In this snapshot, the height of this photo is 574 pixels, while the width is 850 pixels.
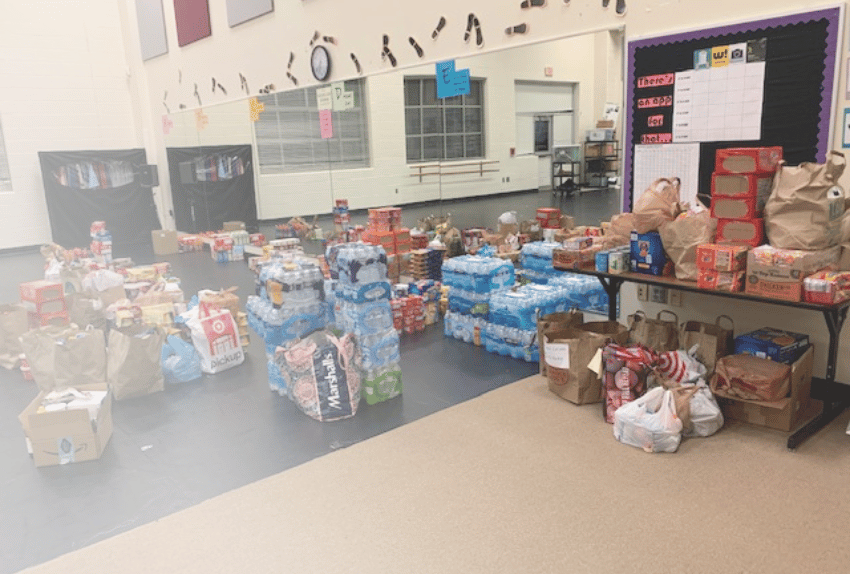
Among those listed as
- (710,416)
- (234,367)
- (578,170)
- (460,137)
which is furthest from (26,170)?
(710,416)

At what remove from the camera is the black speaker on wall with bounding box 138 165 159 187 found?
11.1 meters

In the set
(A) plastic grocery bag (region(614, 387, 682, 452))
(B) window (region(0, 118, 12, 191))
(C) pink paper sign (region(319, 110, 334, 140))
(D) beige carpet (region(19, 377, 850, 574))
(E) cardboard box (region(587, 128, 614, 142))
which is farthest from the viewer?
(B) window (region(0, 118, 12, 191))

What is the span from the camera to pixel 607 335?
11.6 ft

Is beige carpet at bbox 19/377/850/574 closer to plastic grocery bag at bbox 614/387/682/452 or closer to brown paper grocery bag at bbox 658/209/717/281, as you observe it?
plastic grocery bag at bbox 614/387/682/452

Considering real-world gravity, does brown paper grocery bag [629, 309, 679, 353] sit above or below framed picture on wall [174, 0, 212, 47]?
below

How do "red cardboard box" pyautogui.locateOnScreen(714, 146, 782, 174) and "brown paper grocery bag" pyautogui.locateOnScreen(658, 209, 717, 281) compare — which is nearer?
"red cardboard box" pyautogui.locateOnScreen(714, 146, 782, 174)

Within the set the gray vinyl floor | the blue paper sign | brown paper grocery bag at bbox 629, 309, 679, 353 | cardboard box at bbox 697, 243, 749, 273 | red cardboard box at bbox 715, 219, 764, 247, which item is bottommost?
the gray vinyl floor

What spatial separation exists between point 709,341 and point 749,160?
39.3 inches

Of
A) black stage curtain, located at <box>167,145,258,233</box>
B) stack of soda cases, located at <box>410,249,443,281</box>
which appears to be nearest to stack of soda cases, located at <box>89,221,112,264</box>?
black stage curtain, located at <box>167,145,258,233</box>

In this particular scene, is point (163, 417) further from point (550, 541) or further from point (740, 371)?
point (740, 371)

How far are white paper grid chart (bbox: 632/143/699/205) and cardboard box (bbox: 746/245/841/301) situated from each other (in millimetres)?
871

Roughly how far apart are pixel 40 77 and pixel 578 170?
367 inches

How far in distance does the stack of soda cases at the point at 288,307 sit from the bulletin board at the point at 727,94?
7.10 feet

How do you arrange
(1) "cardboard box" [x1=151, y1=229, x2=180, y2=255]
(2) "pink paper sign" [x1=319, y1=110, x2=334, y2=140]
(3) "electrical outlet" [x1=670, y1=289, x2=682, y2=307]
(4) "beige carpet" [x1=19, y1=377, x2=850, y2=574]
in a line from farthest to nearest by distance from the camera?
(1) "cardboard box" [x1=151, y1=229, x2=180, y2=255]
(2) "pink paper sign" [x1=319, y1=110, x2=334, y2=140]
(3) "electrical outlet" [x1=670, y1=289, x2=682, y2=307]
(4) "beige carpet" [x1=19, y1=377, x2=850, y2=574]
